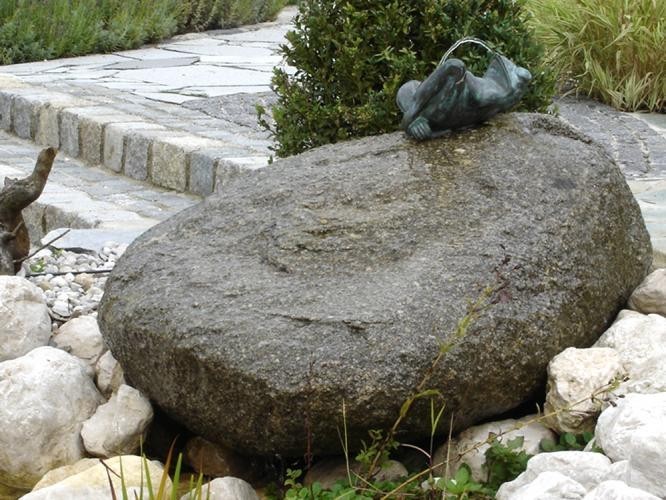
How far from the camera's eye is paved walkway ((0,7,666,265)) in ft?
20.1

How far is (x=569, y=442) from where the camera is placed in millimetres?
3074

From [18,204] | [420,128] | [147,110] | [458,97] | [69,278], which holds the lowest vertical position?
[147,110]

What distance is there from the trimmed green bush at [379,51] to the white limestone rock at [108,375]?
53.4 inches

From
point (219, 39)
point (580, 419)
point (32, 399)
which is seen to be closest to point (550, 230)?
point (580, 419)

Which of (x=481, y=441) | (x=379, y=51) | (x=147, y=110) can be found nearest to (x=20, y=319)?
(x=481, y=441)

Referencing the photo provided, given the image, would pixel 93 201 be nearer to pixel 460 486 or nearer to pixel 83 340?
pixel 83 340

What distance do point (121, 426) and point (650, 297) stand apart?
1615 mm

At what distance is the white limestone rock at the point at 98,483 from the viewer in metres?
2.95


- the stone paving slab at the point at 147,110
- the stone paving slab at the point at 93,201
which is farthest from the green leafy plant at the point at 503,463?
the stone paving slab at the point at 93,201

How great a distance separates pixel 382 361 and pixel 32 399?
1.11 m

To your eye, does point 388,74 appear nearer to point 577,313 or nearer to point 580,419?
point 577,313

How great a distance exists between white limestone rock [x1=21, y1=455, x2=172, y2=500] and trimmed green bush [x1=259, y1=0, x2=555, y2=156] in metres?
1.80

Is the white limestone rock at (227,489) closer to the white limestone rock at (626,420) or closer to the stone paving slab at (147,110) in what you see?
the white limestone rock at (626,420)

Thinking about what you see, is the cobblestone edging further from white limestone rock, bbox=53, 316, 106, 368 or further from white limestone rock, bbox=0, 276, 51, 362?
white limestone rock, bbox=0, 276, 51, 362
